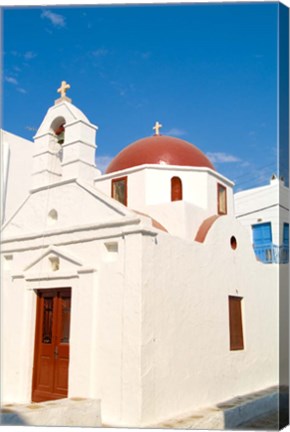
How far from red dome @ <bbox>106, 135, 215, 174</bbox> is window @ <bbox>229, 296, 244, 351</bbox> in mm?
2970

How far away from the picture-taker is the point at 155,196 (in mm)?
9625

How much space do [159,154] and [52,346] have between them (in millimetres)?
4505

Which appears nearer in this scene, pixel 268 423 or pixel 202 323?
pixel 268 423

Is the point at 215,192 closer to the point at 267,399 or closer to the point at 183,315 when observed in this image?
the point at 183,315

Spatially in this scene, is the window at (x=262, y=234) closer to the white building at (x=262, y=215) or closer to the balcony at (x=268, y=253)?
the white building at (x=262, y=215)

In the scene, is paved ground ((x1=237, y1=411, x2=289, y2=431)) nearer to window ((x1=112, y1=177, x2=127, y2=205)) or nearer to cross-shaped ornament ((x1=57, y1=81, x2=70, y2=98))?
window ((x1=112, y1=177, x2=127, y2=205))

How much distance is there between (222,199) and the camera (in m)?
10.6

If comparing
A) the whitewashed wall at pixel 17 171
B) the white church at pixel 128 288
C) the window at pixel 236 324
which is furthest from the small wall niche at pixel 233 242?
the whitewashed wall at pixel 17 171

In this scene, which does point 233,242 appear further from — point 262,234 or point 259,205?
point 259,205

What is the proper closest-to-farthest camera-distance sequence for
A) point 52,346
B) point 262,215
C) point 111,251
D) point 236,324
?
point 111,251, point 52,346, point 236,324, point 262,215

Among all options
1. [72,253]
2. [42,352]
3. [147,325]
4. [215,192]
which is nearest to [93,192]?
[72,253]

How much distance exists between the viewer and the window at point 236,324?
358 inches

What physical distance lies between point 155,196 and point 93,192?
225 centimetres

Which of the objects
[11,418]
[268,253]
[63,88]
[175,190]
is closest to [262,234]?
[268,253]
